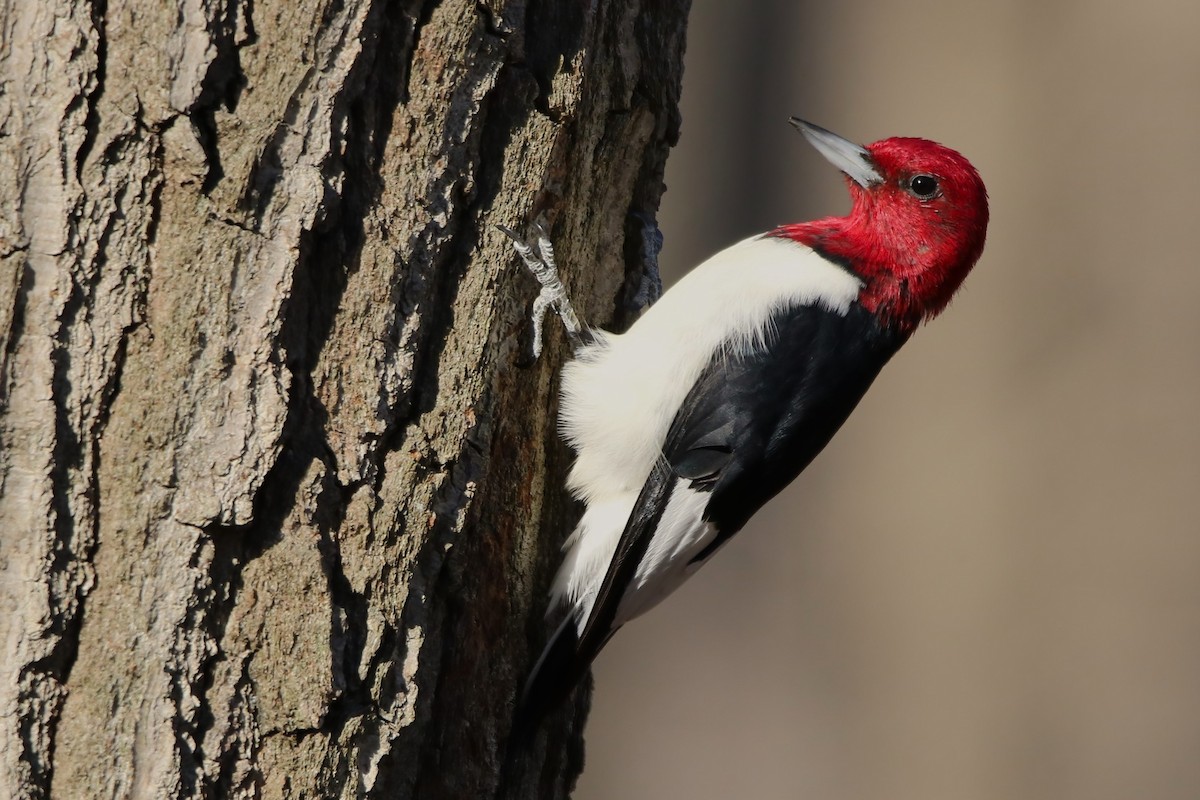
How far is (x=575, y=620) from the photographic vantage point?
2.59 metres

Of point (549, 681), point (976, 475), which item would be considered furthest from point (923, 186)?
point (976, 475)

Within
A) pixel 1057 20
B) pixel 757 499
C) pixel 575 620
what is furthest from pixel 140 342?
pixel 1057 20

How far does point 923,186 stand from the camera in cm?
315

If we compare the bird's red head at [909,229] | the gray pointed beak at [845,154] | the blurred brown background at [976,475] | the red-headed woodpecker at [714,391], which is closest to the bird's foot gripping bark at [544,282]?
the red-headed woodpecker at [714,391]

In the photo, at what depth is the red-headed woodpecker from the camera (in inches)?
105

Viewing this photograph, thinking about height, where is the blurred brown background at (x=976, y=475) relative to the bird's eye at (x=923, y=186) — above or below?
below

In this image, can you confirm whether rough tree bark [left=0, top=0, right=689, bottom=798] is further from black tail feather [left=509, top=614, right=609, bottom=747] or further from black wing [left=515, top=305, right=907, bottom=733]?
black wing [left=515, top=305, right=907, bottom=733]

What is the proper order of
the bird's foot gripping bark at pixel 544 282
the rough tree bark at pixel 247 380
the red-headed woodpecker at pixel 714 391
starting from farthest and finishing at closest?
the red-headed woodpecker at pixel 714 391, the bird's foot gripping bark at pixel 544 282, the rough tree bark at pixel 247 380

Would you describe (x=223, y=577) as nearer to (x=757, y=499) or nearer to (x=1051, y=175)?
(x=757, y=499)

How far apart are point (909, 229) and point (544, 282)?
1.17 meters

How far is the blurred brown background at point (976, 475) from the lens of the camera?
4.85 meters

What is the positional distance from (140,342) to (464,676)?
84cm

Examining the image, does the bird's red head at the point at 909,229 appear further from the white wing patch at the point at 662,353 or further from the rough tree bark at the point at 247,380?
the rough tree bark at the point at 247,380

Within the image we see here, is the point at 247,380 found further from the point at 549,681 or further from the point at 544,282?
the point at 549,681
